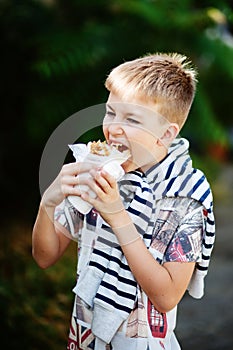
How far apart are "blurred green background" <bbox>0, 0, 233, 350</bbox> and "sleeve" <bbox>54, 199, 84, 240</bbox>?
2357 mm

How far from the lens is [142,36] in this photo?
17.5 feet

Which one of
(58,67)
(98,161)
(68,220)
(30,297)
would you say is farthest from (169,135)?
(58,67)

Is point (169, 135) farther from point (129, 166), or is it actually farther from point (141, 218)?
point (141, 218)

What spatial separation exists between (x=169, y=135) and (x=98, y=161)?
240 mm

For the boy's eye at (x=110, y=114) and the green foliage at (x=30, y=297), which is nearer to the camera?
the boy's eye at (x=110, y=114)

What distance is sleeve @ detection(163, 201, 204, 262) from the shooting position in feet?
6.47

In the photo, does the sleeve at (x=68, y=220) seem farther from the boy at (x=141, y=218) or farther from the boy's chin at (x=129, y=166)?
the boy's chin at (x=129, y=166)

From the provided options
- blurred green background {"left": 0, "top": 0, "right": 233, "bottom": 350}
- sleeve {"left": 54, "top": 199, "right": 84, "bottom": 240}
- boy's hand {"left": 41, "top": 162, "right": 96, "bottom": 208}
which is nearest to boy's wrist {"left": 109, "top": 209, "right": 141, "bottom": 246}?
boy's hand {"left": 41, "top": 162, "right": 96, "bottom": 208}

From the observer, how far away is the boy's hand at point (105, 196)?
1.86 meters

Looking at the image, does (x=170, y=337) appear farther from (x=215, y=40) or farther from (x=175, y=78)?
(x=215, y=40)

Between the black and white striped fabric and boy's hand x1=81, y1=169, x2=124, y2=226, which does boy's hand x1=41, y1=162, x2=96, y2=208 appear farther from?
the black and white striped fabric

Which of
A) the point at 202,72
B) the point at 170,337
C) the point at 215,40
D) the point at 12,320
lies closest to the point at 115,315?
the point at 170,337

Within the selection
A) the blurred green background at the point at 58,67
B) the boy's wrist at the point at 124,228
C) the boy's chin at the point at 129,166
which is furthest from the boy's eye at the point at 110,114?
the blurred green background at the point at 58,67

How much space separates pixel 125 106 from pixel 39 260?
23.3 inches
